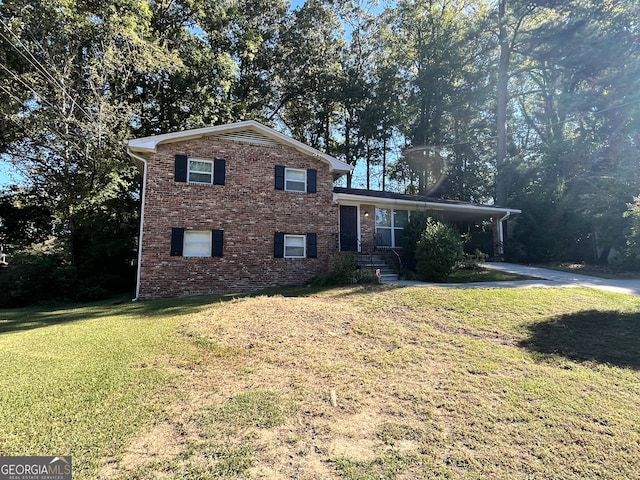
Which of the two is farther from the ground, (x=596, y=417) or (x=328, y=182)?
(x=328, y=182)

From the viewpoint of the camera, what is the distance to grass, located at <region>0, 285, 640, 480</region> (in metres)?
2.61

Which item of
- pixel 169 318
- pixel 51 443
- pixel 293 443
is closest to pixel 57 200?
pixel 169 318

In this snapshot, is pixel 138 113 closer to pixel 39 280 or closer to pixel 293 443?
pixel 39 280

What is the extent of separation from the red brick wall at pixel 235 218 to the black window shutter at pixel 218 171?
0.50ft

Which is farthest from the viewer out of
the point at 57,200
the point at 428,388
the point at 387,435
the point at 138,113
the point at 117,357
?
the point at 138,113

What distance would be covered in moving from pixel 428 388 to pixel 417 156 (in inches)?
1021

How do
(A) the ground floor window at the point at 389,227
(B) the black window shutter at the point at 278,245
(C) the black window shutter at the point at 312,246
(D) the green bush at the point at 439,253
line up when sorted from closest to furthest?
1. (D) the green bush at the point at 439,253
2. (B) the black window shutter at the point at 278,245
3. (C) the black window shutter at the point at 312,246
4. (A) the ground floor window at the point at 389,227

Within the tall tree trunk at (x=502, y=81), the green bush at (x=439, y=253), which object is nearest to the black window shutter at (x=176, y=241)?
the green bush at (x=439, y=253)

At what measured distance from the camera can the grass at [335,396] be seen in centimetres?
261

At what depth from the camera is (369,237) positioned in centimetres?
Result: 1452

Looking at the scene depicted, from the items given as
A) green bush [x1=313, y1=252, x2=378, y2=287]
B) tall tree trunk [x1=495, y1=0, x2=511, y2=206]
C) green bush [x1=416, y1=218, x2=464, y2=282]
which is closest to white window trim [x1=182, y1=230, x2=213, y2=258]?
green bush [x1=313, y1=252, x2=378, y2=287]

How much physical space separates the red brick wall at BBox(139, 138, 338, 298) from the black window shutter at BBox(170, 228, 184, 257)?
6.3 inches

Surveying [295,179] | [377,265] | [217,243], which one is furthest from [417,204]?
[217,243]

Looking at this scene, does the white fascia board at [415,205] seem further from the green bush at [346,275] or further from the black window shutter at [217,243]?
the black window shutter at [217,243]
